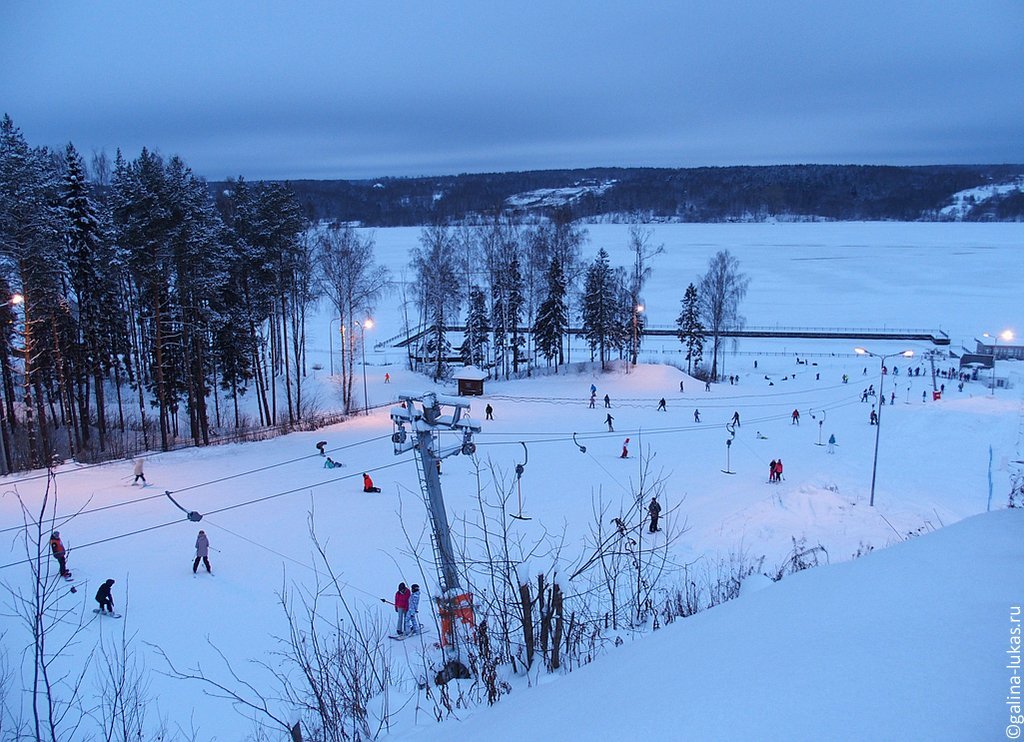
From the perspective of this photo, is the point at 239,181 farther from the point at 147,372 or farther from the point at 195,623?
the point at 195,623

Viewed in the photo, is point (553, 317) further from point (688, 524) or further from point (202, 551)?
point (202, 551)

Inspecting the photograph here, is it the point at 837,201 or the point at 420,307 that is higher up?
the point at 837,201

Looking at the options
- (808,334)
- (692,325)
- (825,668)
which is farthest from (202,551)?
(808,334)

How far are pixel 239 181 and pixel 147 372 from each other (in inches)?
435

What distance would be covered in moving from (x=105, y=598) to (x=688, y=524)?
12916 millimetres

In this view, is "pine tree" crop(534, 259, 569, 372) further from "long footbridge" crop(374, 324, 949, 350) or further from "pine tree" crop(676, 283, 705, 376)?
"pine tree" crop(676, 283, 705, 376)

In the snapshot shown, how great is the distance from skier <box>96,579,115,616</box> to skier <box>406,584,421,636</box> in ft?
16.7

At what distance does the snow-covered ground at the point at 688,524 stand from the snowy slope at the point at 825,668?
20mm

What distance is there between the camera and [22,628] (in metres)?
10.7

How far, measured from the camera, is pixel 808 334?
59.2m

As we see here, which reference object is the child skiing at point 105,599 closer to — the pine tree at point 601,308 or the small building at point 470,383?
the small building at point 470,383

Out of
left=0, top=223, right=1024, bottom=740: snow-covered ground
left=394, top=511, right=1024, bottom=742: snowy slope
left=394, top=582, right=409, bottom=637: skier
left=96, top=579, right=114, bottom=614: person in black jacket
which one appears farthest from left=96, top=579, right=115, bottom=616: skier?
left=394, top=511, right=1024, bottom=742: snowy slope

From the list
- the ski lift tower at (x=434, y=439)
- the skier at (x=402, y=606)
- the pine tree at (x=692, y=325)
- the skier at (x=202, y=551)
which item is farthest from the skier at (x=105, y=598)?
the pine tree at (x=692, y=325)

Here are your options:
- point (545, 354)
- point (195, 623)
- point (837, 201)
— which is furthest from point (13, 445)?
point (837, 201)
